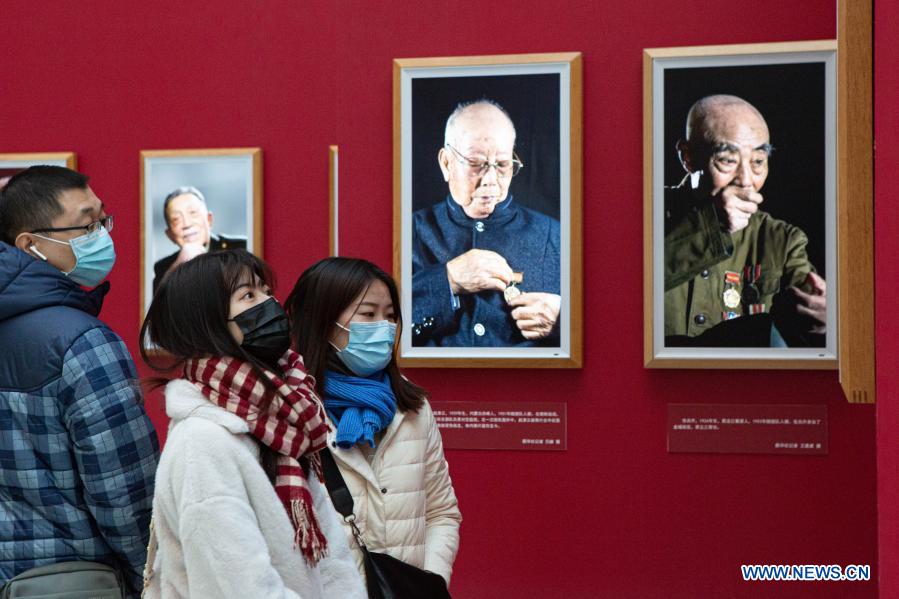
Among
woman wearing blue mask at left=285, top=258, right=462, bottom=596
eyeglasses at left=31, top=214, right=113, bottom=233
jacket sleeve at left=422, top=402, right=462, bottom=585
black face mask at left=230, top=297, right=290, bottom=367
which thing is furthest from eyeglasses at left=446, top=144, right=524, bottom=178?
black face mask at left=230, top=297, right=290, bottom=367

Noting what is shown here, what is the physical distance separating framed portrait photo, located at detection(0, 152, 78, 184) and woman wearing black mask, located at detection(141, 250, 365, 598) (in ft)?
15.9

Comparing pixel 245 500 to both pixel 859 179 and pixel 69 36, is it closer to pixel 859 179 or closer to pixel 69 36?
pixel 859 179

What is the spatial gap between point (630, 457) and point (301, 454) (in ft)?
10.2

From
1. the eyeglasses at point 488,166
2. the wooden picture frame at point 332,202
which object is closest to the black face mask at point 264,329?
the eyeglasses at point 488,166

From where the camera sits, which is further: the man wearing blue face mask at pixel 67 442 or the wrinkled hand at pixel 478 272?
the wrinkled hand at pixel 478 272

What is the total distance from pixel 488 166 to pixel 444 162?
225mm

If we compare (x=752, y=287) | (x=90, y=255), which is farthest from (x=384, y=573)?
(x=752, y=287)

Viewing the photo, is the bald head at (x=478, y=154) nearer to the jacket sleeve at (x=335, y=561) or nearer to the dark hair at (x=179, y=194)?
the dark hair at (x=179, y=194)

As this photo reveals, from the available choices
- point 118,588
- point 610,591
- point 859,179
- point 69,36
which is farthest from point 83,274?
point 69,36

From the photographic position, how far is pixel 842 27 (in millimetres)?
2543

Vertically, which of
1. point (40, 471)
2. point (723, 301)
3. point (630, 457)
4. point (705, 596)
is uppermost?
point (723, 301)

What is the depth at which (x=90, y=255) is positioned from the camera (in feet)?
11.1

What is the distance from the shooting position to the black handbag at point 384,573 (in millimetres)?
3283

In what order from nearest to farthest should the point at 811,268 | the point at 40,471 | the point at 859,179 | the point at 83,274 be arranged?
the point at 859,179 → the point at 40,471 → the point at 83,274 → the point at 811,268
